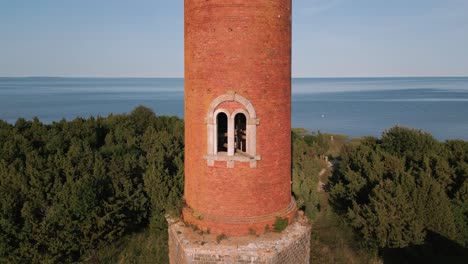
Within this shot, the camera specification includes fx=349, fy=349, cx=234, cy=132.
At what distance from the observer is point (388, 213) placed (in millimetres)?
17281

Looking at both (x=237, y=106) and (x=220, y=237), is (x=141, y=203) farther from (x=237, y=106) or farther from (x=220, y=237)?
(x=237, y=106)

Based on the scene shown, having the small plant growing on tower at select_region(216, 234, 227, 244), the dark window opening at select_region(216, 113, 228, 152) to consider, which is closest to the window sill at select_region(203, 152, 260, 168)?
the dark window opening at select_region(216, 113, 228, 152)

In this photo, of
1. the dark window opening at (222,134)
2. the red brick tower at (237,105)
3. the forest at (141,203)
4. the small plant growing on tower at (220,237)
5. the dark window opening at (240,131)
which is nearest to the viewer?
the red brick tower at (237,105)

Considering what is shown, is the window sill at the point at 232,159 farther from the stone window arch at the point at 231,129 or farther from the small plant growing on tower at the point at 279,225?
the small plant growing on tower at the point at 279,225

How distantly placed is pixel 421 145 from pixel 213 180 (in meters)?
24.9

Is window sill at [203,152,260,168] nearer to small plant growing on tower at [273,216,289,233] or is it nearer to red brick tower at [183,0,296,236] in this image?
red brick tower at [183,0,296,236]

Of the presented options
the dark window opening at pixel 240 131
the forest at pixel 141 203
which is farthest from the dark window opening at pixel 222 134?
the forest at pixel 141 203

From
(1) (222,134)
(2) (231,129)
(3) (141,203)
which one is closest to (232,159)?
(2) (231,129)

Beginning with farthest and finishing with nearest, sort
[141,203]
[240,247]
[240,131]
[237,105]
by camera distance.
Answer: [141,203] → [240,131] → [237,105] → [240,247]

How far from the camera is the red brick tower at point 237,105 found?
7.57m

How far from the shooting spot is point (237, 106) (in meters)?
7.71

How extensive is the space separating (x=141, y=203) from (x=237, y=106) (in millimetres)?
12493

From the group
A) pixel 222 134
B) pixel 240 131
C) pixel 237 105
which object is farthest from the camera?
pixel 240 131

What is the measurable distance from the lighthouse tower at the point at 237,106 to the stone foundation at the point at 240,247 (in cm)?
22
